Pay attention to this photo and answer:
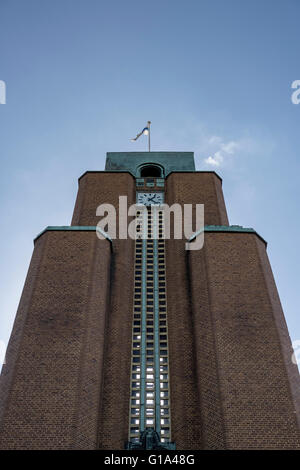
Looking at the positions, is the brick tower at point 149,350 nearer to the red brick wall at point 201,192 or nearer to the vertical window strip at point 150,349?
the vertical window strip at point 150,349

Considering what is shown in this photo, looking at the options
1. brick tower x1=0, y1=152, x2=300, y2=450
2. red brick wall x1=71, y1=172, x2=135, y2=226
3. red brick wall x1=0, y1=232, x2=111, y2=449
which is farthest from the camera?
red brick wall x1=71, y1=172, x2=135, y2=226

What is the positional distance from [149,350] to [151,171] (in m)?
15.0

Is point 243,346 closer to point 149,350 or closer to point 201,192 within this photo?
point 149,350

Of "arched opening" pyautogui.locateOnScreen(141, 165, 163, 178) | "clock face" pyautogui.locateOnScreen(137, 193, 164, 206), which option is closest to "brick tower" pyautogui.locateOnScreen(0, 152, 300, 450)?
"clock face" pyautogui.locateOnScreen(137, 193, 164, 206)

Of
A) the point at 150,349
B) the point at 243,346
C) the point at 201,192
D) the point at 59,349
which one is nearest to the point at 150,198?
the point at 201,192

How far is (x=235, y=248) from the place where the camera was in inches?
750

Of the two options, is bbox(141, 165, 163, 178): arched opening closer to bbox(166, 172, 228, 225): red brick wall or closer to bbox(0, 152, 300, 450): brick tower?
bbox(166, 172, 228, 225): red brick wall

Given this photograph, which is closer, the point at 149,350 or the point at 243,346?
the point at 243,346

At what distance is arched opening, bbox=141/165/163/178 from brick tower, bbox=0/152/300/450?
8614mm

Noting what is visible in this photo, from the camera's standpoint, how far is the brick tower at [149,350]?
13.9 metres

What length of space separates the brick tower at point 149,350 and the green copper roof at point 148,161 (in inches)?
331

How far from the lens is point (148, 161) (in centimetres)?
2978

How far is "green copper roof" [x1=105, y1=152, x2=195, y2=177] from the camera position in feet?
95.6
